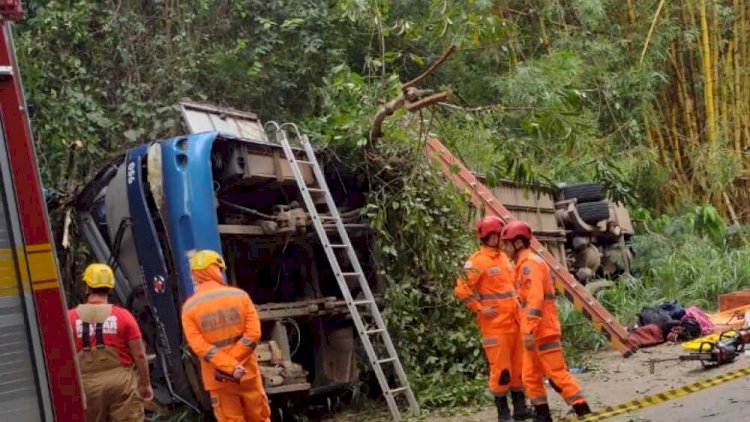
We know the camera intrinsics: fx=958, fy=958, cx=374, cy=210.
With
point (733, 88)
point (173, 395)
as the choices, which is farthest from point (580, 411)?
point (733, 88)

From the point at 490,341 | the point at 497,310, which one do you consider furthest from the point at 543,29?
the point at 490,341

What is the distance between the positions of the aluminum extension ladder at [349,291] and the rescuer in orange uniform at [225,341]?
161 centimetres

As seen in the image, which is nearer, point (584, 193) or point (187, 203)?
point (187, 203)

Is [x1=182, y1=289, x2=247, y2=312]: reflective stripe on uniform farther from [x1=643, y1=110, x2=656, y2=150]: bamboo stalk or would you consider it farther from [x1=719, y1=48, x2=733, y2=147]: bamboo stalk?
[x1=719, y1=48, x2=733, y2=147]: bamboo stalk

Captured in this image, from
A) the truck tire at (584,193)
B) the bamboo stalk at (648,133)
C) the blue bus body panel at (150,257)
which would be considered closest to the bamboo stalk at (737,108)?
the bamboo stalk at (648,133)

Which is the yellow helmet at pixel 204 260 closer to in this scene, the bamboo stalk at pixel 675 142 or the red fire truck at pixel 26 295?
the red fire truck at pixel 26 295

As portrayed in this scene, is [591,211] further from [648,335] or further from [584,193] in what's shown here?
[648,335]

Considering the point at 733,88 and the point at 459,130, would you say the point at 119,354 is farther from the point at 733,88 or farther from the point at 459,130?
the point at 733,88

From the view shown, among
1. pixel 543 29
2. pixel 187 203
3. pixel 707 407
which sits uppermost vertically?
pixel 543 29

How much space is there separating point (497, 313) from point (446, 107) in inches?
82.5

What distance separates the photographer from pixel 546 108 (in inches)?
309

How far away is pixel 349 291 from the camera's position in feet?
26.2

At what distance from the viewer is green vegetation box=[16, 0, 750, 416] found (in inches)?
337

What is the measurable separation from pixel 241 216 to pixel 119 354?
215 cm
